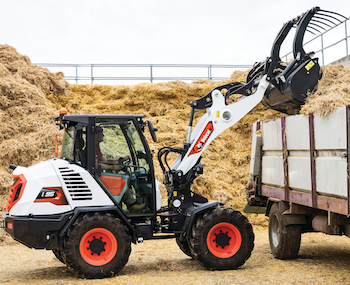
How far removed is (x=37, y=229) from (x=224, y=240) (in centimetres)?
318

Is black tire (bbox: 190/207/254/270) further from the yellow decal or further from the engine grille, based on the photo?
the yellow decal

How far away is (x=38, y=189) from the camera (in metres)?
6.90

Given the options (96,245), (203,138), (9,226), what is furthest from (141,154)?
(9,226)

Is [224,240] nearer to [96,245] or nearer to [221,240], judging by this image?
[221,240]

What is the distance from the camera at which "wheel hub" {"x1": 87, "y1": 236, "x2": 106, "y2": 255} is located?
699 cm

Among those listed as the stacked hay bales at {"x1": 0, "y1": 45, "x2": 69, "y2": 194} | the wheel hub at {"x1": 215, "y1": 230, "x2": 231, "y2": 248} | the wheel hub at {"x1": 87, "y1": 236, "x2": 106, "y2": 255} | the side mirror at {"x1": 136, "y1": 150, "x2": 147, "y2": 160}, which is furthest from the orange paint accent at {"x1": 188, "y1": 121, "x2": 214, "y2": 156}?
→ the stacked hay bales at {"x1": 0, "y1": 45, "x2": 69, "y2": 194}

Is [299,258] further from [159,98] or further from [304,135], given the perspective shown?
[159,98]

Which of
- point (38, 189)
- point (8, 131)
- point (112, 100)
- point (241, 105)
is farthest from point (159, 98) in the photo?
point (38, 189)

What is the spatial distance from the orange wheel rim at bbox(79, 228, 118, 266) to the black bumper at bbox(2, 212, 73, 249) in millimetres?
450

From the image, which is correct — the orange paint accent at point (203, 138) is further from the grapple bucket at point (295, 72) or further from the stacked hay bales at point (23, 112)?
the stacked hay bales at point (23, 112)

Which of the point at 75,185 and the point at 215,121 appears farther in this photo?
the point at 215,121

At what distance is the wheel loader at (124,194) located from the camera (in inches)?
272

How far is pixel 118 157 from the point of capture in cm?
758

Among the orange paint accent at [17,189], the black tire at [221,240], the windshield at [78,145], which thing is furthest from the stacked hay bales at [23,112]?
the black tire at [221,240]
